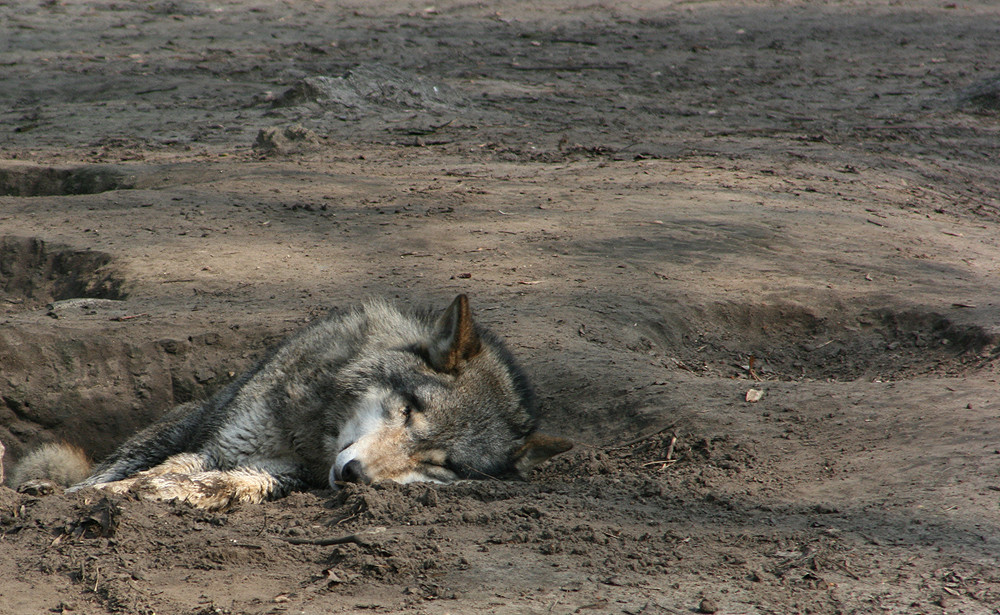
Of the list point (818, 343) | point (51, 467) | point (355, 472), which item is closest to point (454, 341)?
point (355, 472)

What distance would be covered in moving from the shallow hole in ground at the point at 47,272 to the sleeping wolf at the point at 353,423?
2.22 m

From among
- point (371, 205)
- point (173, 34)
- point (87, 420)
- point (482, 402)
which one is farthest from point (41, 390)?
point (173, 34)


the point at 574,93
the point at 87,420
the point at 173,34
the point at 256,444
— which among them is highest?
the point at 173,34

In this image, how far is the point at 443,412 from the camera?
421 centimetres

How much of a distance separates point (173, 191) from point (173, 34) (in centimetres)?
784

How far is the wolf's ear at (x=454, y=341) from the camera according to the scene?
4277 millimetres

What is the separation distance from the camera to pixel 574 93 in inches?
509

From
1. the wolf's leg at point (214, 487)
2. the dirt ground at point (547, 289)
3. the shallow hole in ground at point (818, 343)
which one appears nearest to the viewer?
the dirt ground at point (547, 289)

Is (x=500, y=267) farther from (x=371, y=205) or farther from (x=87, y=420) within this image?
(x=87, y=420)

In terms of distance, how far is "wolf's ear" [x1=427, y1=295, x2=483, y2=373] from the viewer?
4.28 meters

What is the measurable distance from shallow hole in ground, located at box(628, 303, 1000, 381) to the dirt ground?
27 mm

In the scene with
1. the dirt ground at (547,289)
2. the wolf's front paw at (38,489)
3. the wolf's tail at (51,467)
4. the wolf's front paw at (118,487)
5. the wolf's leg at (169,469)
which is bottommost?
the wolf's tail at (51,467)

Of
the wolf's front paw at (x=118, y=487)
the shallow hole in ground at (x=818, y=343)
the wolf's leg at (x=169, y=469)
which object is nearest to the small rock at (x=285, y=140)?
the shallow hole in ground at (x=818, y=343)

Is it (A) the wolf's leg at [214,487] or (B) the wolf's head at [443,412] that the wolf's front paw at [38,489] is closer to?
(A) the wolf's leg at [214,487]
